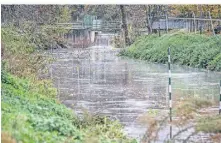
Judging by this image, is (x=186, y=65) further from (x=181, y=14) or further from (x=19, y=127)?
(x=19, y=127)

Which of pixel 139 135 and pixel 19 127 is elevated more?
pixel 19 127

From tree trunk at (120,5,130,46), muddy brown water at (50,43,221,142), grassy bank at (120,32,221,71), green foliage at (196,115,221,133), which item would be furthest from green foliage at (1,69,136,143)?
tree trunk at (120,5,130,46)

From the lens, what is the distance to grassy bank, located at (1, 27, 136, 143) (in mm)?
5836

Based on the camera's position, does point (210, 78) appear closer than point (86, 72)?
Yes

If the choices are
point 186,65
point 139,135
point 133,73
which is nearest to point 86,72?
point 133,73

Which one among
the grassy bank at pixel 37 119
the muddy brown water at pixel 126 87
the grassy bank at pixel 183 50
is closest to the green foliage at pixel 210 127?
the grassy bank at pixel 37 119

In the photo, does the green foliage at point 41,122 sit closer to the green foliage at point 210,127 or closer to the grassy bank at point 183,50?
the green foliage at point 210,127

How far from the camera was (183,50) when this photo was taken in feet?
74.2

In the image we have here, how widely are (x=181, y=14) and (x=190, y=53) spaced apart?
9474 millimetres

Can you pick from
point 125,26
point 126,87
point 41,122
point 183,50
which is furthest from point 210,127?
point 125,26

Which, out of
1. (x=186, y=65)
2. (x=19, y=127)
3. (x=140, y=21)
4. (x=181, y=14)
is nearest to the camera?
(x=19, y=127)

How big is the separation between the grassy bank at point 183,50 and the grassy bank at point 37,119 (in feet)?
30.7

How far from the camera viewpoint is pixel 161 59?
77.2 feet

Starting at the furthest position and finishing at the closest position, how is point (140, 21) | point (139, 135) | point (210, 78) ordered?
point (140, 21) < point (210, 78) < point (139, 135)
